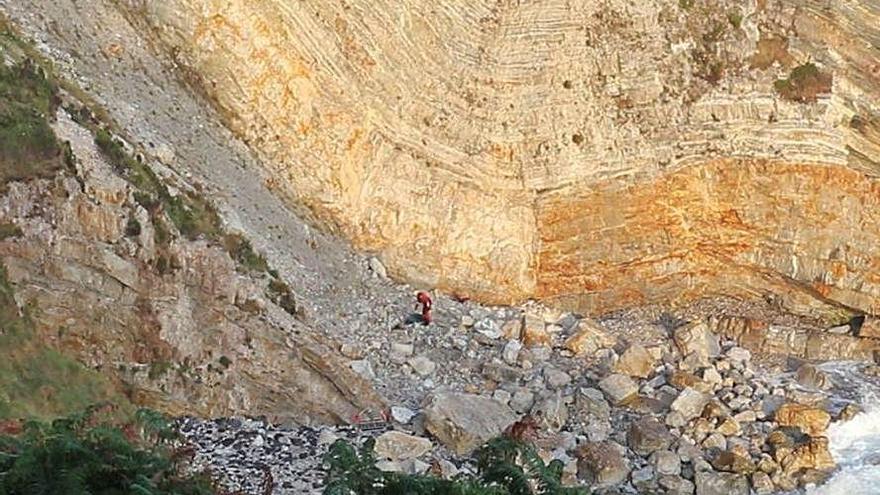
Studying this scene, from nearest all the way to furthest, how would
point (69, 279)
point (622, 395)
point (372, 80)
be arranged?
point (69, 279)
point (622, 395)
point (372, 80)

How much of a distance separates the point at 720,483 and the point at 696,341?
5197mm

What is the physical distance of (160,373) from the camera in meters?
16.4

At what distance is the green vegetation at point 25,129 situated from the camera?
Result: 1567 cm

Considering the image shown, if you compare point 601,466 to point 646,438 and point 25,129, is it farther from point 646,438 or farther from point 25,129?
point 25,129

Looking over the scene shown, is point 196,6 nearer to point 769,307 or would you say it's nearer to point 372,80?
point 372,80

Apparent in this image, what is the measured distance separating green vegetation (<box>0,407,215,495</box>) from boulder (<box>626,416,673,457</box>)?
12471mm

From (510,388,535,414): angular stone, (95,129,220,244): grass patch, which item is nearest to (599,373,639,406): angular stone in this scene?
(510,388,535,414): angular stone

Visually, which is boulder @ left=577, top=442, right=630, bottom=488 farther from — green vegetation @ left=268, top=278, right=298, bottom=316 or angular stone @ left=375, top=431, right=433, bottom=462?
green vegetation @ left=268, top=278, right=298, bottom=316

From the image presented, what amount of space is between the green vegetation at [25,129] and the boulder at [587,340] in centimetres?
1177

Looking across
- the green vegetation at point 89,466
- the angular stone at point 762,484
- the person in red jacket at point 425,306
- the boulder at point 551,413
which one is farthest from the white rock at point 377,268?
the green vegetation at point 89,466

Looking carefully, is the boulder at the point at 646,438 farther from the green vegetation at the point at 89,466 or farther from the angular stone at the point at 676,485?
the green vegetation at the point at 89,466

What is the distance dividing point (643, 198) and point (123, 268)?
42.6ft

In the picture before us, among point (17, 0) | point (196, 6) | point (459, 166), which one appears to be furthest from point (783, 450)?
point (17, 0)

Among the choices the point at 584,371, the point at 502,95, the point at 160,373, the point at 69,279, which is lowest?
the point at 584,371
